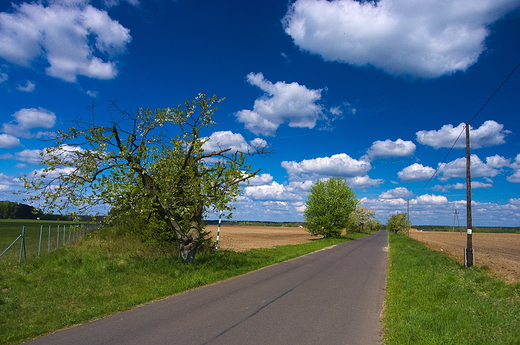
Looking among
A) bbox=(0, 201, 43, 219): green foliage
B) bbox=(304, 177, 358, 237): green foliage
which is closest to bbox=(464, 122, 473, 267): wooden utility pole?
bbox=(304, 177, 358, 237): green foliage

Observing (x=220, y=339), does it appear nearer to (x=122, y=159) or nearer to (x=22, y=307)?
(x=22, y=307)

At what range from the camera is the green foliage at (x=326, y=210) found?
151 feet

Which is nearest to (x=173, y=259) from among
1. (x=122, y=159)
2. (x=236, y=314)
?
(x=122, y=159)

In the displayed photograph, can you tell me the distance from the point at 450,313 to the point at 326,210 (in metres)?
40.6

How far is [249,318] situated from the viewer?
6887mm

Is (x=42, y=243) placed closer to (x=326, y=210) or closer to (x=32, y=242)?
(x=32, y=242)

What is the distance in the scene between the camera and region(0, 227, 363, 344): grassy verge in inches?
273

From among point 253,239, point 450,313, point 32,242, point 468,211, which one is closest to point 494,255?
point 468,211

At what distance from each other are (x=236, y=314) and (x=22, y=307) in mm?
5198

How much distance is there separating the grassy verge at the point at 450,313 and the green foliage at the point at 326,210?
34427 millimetres

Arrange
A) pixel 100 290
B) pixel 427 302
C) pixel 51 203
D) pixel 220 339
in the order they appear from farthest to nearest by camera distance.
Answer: pixel 51 203 → pixel 100 290 → pixel 427 302 → pixel 220 339

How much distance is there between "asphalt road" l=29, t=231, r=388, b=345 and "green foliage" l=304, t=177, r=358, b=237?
1396 inches

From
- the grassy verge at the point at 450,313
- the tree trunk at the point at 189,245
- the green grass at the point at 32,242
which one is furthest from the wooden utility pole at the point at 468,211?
the green grass at the point at 32,242

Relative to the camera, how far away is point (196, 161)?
14273 millimetres
